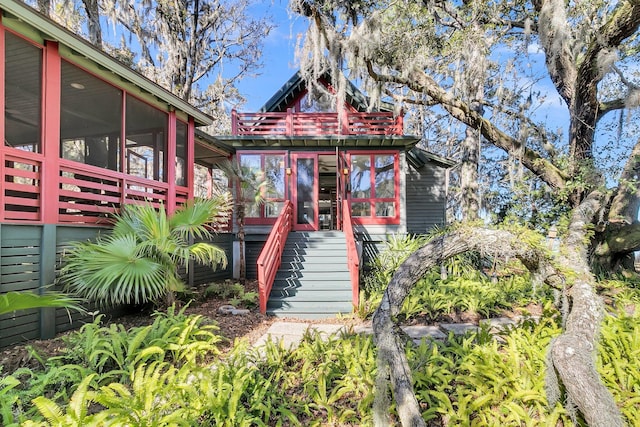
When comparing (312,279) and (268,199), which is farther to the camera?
(268,199)

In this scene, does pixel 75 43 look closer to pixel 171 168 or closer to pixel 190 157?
pixel 171 168

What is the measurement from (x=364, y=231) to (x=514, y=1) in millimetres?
6920

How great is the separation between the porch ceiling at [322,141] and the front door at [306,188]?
0.41m

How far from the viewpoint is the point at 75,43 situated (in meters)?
3.96

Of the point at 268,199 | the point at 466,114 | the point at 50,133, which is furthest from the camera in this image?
the point at 268,199

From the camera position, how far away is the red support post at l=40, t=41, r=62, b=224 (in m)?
3.83

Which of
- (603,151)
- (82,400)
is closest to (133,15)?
(82,400)

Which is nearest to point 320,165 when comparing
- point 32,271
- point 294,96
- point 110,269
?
point 294,96

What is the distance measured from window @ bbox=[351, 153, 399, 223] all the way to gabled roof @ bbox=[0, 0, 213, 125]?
5.10 m

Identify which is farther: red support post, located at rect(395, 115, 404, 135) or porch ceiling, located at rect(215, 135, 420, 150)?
red support post, located at rect(395, 115, 404, 135)

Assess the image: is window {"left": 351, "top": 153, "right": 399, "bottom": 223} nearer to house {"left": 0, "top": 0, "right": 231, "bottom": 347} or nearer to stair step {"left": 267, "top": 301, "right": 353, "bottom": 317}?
stair step {"left": 267, "top": 301, "right": 353, "bottom": 317}

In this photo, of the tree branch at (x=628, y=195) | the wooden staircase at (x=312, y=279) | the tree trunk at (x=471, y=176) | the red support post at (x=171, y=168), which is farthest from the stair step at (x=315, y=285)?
the tree branch at (x=628, y=195)

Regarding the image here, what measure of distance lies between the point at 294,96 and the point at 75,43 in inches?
262

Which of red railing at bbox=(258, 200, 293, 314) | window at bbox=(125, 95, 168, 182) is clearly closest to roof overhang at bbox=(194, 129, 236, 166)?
window at bbox=(125, 95, 168, 182)
